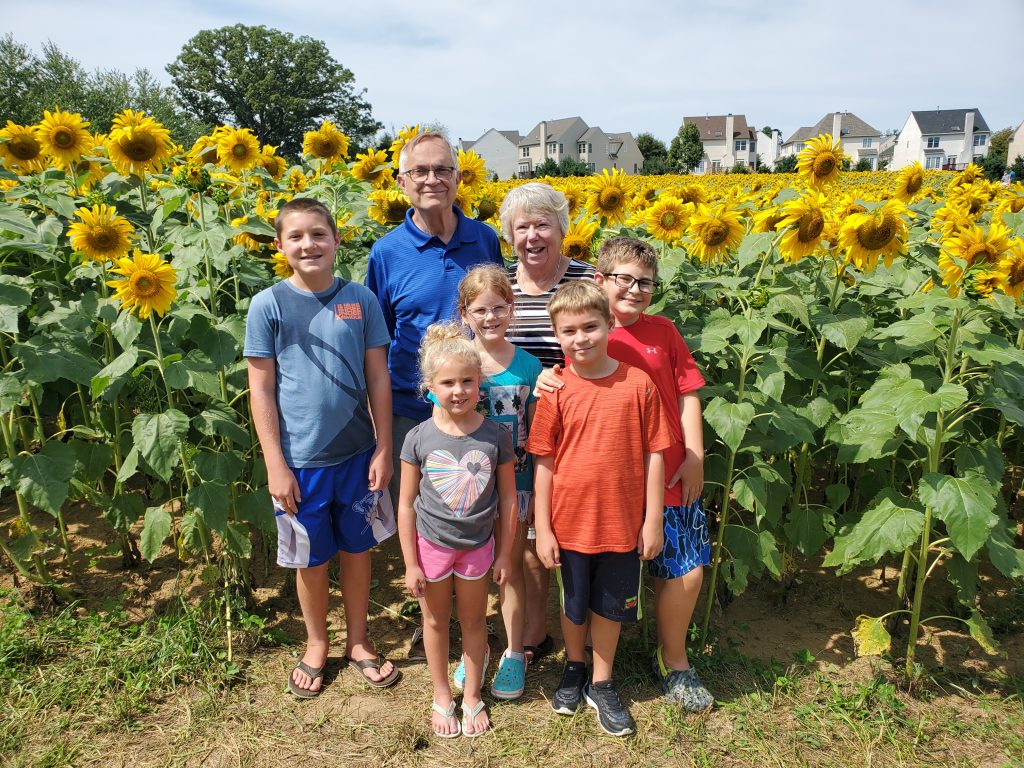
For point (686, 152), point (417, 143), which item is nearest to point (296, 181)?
point (417, 143)

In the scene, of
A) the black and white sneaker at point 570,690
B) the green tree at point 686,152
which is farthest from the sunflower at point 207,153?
the green tree at point 686,152

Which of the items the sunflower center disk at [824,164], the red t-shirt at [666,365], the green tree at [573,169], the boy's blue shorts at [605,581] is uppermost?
the green tree at [573,169]

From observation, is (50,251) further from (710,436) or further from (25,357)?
(710,436)

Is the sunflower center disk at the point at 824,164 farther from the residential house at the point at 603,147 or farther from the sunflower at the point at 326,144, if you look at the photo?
the residential house at the point at 603,147

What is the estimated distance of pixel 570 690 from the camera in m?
2.58

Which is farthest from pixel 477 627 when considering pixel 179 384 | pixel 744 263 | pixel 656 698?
pixel 744 263

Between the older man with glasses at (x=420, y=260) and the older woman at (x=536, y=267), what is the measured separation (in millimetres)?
234

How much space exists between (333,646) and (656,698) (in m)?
1.39

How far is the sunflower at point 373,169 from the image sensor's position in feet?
14.9

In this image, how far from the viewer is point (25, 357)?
265cm

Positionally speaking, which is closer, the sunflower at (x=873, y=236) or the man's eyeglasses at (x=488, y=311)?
the man's eyeglasses at (x=488, y=311)

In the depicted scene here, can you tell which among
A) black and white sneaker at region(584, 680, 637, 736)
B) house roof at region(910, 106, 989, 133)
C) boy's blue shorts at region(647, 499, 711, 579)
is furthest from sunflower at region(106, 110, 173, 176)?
house roof at region(910, 106, 989, 133)

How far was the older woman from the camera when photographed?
8.40 feet

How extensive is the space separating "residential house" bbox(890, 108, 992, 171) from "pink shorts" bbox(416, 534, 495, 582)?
69055 mm
